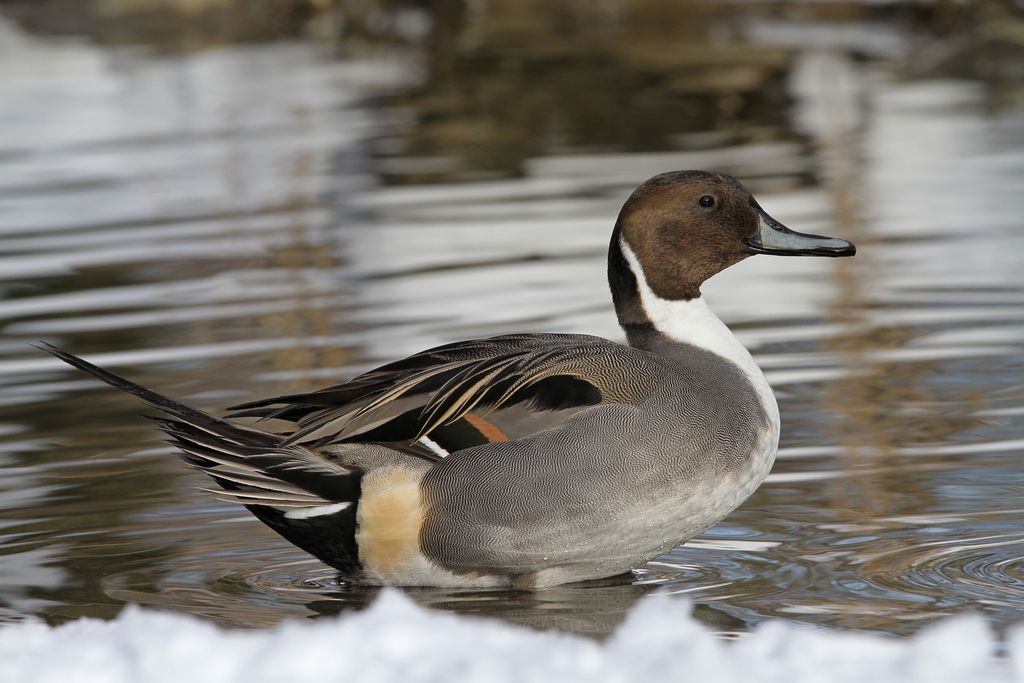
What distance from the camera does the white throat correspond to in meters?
5.34

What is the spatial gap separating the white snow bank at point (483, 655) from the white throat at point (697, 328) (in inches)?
65.5

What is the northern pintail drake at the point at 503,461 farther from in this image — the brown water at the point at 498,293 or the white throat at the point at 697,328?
the brown water at the point at 498,293

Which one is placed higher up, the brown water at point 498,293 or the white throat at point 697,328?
the white throat at point 697,328

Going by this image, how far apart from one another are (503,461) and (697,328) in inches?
32.2

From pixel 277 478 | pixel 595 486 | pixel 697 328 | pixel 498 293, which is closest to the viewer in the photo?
pixel 595 486

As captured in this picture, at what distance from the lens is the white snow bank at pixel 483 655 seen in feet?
11.4

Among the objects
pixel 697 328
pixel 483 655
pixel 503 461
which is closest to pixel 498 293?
pixel 697 328

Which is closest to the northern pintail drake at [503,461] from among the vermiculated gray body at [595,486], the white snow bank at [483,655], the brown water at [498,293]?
the vermiculated gray body at [595,486]

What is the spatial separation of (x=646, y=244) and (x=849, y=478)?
114cm

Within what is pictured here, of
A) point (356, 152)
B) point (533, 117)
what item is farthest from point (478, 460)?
point (533, 117)

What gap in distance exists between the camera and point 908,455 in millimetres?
6336

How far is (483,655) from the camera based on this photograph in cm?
357

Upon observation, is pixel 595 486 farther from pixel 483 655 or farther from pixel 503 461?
pixel 483 655

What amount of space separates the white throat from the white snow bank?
1.66 m
